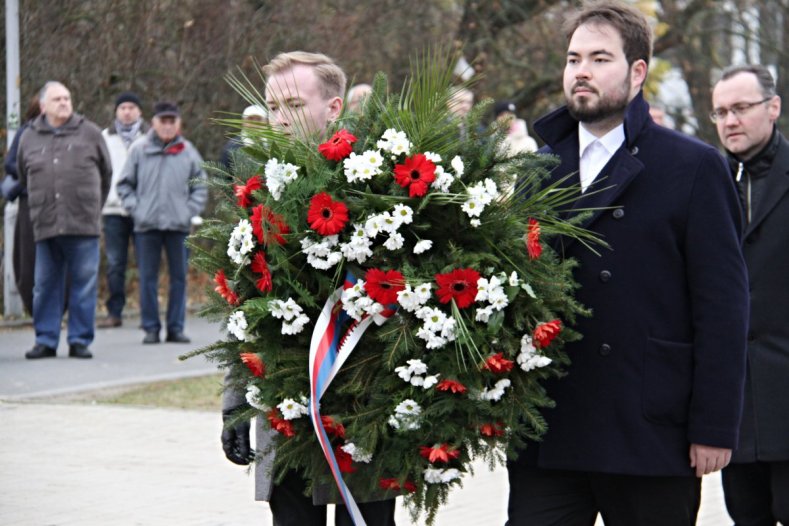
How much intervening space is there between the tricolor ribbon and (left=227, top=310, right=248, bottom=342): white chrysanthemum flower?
0.67 ft

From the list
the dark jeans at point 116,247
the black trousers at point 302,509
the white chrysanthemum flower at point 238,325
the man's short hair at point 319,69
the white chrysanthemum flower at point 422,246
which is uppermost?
the man's short hair at point 319,69

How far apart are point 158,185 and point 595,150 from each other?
9.39 m

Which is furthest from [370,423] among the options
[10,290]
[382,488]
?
[10,290]

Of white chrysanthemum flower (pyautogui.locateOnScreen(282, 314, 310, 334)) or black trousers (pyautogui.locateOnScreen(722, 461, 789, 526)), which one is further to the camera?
black trousers (pyautogui.locateOnScreen(722, 461, 789, 526))

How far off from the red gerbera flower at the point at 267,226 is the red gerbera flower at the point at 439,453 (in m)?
0.72

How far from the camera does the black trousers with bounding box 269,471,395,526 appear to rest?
4.38 meters

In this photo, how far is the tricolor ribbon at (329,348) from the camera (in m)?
3.88

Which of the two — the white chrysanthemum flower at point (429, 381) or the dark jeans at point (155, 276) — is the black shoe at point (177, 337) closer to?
the dark jeans at point (155, 276)

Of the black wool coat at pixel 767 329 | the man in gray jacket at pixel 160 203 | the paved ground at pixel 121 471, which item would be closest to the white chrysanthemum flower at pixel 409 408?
the black wool coat at pixel 767 329

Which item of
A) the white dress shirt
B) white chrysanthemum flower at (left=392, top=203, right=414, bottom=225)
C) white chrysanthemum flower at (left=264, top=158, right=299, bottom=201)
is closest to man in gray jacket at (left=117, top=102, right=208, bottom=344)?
the white dress shirt

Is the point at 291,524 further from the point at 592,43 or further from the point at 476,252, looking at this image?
the point at 592,43

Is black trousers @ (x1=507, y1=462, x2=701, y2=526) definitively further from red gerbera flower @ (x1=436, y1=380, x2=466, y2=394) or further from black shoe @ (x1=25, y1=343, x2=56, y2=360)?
black shoe @ (x1=25, y1=343, x2=56, y2=360)

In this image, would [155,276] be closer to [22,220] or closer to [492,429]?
[22,220]

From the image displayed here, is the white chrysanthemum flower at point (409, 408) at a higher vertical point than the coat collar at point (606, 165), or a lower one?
lower
